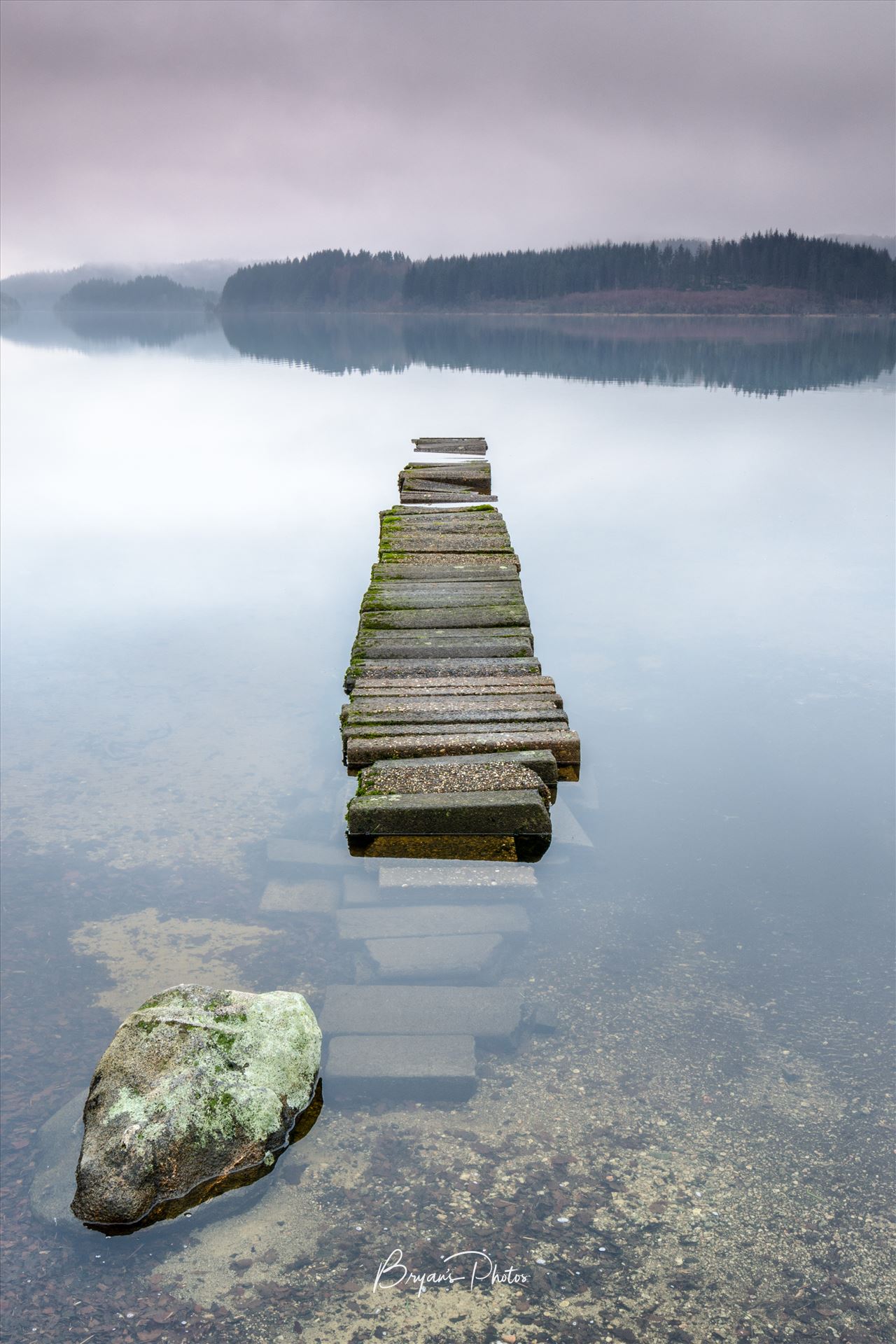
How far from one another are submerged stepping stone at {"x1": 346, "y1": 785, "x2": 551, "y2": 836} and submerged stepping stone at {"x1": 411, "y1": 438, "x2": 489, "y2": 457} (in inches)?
665

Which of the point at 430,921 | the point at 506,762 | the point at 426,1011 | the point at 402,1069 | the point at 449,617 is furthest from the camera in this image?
the point at 449,617

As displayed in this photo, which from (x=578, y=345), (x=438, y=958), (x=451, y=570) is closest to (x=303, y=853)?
(x=438, y=958)

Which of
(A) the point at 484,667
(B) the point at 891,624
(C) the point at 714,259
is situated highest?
(C) the point at 714,259

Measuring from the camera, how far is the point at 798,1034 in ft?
18.7

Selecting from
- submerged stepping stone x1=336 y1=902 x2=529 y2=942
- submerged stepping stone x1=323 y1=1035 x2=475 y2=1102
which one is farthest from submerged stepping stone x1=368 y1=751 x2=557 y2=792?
submerged stepping stone x1=323 y1=1035 x2=475 y2=1102

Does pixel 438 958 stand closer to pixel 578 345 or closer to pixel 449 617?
pixel 449 617

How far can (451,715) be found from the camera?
842 centimetres

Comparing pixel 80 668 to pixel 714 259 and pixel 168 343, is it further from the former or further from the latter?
pixel 714 259

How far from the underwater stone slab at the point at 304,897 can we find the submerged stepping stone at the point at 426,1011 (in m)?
1.03

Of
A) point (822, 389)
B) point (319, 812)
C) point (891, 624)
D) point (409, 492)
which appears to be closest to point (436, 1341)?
point (319, 812)

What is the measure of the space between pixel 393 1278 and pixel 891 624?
38.7 ft

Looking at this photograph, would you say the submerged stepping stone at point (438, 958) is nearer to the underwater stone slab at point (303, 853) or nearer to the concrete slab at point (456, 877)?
the concrete slab at point (456, 877)

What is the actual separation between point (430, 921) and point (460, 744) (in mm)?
1677

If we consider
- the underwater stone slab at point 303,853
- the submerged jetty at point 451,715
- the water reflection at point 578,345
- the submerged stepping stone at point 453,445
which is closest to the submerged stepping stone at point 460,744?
the submerged jetty at point 451,715
